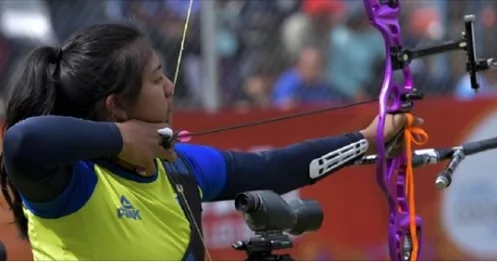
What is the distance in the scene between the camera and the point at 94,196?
238 cm

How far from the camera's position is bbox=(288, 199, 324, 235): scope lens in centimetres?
243

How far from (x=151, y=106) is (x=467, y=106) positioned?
370cm

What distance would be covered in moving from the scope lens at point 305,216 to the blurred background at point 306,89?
2.77m

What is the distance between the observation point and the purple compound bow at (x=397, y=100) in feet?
9.23

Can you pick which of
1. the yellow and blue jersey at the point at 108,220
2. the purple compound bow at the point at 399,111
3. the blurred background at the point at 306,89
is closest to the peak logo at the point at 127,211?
the yellow and blue jersey at the point at 108,220

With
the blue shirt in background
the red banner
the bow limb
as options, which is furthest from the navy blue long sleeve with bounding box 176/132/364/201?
the blue shirt in background

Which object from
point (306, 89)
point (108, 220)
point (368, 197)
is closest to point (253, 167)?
point (108, 220)

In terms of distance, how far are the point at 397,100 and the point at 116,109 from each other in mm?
790

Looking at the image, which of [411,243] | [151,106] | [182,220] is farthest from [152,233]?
[411,243]

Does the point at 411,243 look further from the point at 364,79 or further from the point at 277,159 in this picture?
the point at 364,79

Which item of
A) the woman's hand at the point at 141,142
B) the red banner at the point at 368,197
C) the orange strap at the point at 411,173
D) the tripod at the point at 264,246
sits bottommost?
the red banner at the point at 368,197

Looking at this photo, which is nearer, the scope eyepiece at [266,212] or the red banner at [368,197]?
the scope eyepiece at [266,212]

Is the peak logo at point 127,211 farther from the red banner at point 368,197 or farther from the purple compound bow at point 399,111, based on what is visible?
the red banner at point 368,197

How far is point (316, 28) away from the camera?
21.3 feet
